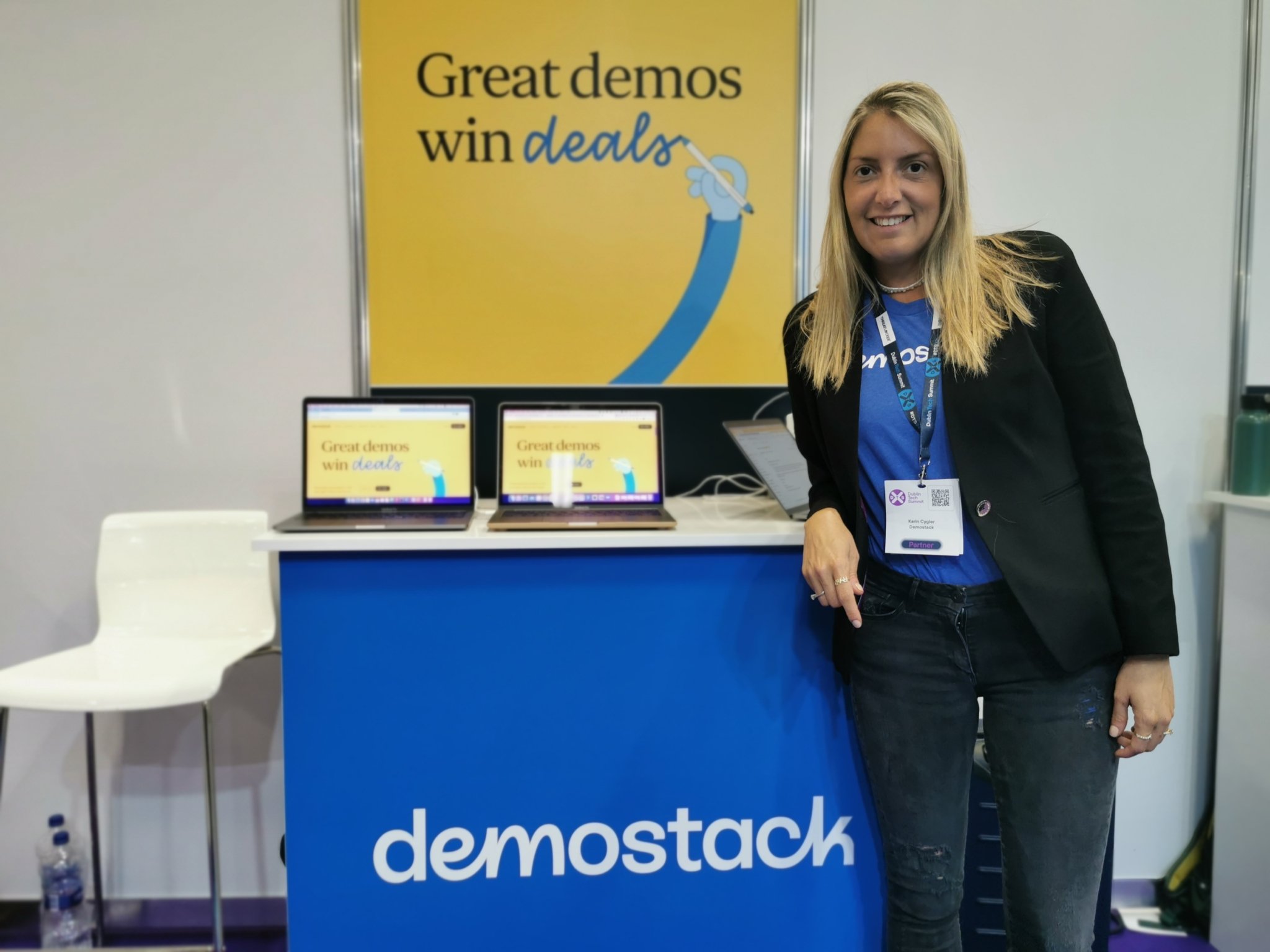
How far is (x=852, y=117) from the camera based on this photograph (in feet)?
3.73

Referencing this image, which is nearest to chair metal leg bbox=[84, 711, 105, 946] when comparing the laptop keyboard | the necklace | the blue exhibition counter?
the blue exhibition counter

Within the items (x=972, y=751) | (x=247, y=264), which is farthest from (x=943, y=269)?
(x=247, y=264)

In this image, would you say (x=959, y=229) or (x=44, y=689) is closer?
(x=959, y=229)

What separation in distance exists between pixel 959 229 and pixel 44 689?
1813 mm

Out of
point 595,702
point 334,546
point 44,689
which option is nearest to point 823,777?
point 595,702

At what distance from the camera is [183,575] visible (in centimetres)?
190

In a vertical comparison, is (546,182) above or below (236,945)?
above

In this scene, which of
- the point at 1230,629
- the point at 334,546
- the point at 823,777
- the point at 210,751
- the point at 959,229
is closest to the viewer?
the point at 959,229

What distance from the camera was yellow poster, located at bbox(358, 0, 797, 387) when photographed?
1.96 m

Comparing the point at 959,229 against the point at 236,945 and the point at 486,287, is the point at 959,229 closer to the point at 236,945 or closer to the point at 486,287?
the point at 486,287

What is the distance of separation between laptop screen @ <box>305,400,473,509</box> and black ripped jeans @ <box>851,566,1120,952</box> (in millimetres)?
808

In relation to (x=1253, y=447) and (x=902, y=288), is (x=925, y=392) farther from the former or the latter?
(x=1253, y=447)

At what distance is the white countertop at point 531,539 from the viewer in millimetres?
1327

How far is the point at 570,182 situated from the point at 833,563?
4.21ft
